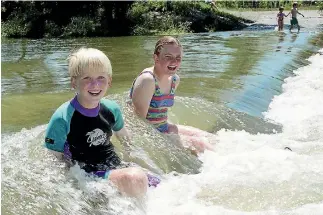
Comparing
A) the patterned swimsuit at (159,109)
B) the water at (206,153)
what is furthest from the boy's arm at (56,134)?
the patterned swimsuit at (159,109)

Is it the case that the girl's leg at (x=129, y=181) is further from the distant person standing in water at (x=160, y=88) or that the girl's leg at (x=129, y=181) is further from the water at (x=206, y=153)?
the distant person standing in water at (x=160, y=88)

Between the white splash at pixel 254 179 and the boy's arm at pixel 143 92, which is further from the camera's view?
the boy's arm at pixel 143 92

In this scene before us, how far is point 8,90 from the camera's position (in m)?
8.49

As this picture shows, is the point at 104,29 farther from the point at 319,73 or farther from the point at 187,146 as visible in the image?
the point at 187,146

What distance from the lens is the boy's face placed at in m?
3.64

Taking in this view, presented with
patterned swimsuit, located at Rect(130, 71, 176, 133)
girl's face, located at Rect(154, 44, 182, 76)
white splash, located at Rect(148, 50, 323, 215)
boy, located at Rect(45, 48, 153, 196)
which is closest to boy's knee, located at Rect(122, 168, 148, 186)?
boy, located at Rect(45, 48, 153, 196)

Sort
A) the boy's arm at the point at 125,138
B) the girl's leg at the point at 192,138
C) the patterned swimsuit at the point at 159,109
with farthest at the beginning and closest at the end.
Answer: the girl's leg at the point at 192,138
the patterned swimsuit at the point at 159,109
the boy's arm at the point at 125,138

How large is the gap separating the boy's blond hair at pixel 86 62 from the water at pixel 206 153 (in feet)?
2.31

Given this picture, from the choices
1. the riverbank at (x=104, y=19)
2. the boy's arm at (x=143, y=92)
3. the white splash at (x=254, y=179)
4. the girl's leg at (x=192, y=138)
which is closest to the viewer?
the white splash at (x=254, y=179)

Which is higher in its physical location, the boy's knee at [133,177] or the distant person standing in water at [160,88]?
the distant person standing in water at [160,88]

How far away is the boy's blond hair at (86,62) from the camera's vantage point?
3609mm

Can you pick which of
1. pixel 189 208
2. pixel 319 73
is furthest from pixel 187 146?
pixel 319 73

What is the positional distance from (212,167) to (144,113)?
0.84 m

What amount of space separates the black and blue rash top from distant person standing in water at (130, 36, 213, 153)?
3.09 feet
